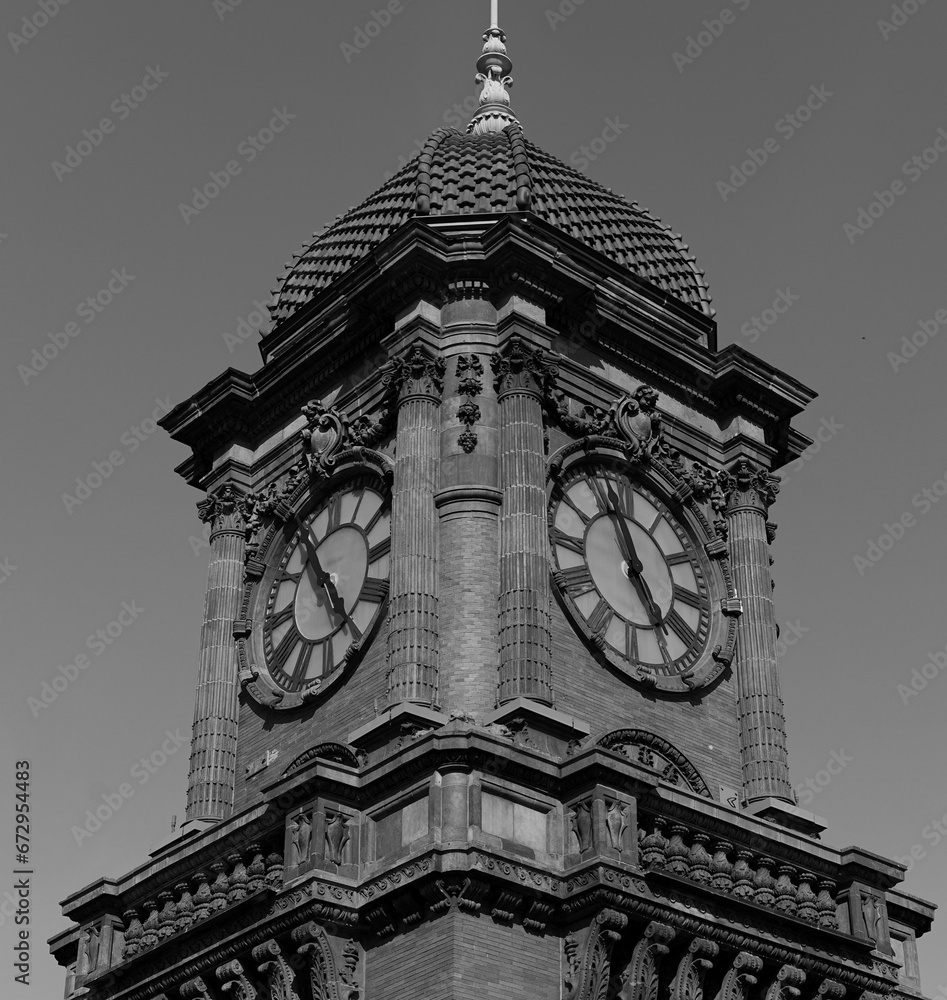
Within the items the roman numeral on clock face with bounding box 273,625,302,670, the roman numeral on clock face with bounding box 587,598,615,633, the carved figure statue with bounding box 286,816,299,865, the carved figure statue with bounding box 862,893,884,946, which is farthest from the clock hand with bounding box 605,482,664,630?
the carved figure statue with bounding box 286,816,299,865

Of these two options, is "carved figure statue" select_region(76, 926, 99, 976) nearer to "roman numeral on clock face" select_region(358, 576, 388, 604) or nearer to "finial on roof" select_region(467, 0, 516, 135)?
"roman numeral on clock face" select_region(358, 576, 388, 604)

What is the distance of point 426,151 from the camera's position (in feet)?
105

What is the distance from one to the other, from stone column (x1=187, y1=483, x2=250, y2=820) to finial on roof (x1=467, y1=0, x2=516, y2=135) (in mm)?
8027

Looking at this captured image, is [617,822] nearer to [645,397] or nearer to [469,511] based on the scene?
[469,511]

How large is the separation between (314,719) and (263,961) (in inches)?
196

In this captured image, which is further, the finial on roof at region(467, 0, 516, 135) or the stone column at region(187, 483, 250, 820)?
the finial on roof at region(467, 0, 516, 135)

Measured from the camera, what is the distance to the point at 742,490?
30203 mm

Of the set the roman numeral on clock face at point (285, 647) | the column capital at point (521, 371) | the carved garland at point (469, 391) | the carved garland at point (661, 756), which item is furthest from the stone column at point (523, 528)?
the roman numeral on clock face at point (285, 647)

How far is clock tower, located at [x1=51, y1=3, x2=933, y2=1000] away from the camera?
74.4 ft

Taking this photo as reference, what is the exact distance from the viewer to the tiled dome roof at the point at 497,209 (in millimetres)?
30953

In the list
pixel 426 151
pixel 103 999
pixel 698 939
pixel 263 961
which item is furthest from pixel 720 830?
pixel 426 151

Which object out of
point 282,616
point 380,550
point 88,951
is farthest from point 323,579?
point 88,951

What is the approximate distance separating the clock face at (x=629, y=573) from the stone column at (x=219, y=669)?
5.02m

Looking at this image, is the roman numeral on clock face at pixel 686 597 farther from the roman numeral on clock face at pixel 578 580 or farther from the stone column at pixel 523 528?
the stone column at pixel 523 528
